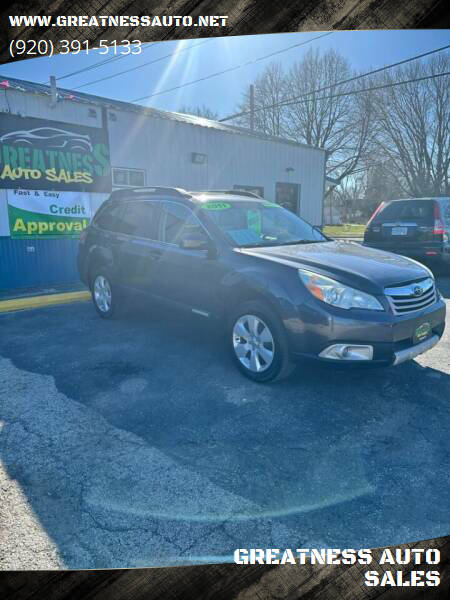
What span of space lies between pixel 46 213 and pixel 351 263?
6882 mm

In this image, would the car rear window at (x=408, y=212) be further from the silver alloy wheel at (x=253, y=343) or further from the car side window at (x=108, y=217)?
the silver alloy wheel at (x=253, y=343)

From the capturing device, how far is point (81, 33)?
8.38 ft

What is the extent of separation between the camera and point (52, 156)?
8.46 metres

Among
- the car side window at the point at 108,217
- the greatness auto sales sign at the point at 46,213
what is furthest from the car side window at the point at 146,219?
the greatness auto sales sign at the point at 46,213

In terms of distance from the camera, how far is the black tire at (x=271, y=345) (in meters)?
3.56

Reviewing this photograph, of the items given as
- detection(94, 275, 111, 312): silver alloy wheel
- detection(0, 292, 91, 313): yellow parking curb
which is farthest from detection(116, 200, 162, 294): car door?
detection(0, 292, 91, 313): yellow parking curb

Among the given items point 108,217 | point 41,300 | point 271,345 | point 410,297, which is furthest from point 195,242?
point 41,300

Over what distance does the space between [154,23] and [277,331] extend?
7.64ft

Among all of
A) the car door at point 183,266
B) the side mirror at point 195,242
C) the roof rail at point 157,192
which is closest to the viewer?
the side mirror at point 195,242

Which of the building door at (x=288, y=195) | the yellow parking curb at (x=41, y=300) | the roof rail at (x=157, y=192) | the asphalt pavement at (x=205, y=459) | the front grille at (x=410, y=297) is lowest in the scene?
the asphalt pavement at (x=205, y=459)

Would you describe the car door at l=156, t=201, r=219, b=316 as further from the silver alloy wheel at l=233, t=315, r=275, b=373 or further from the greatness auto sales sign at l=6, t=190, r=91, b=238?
the greatness auto sales sign at l=6, t=190, r=91, b=238

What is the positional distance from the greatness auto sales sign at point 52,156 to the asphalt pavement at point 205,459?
16.3ft

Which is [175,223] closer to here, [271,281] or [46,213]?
[271,281]

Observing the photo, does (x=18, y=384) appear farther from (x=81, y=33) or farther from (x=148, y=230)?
(x=81, y=33)
